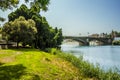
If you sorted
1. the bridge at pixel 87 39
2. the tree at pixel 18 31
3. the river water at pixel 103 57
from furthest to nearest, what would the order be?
1. the bridge at pixel 87 39
2. the tree at pixel 18 31
3. the river water at pixel 103 57

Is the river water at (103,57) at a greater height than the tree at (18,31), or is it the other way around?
the tree at (18,31)

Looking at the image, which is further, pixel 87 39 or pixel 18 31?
pixel 87 39

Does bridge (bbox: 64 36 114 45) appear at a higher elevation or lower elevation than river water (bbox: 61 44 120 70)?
higher

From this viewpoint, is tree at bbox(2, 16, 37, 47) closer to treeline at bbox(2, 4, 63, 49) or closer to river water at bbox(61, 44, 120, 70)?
treeline at bbox(2, 4, 63, 49)

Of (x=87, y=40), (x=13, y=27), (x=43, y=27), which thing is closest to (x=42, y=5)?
(x=13, y=27)

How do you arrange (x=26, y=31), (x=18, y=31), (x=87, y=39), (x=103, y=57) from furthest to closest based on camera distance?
1. (x=87, y=39)
2. (x=26, y=31)
3. (x=103, y=57)
4. (x=18, y=31)

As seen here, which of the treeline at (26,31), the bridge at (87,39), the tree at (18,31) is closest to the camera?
the tree at (18,31)

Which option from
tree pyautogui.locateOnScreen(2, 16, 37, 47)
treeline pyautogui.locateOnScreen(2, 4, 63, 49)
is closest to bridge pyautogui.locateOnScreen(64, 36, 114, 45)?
treeline pyautogui.locateOnScreen(2, 4, 63, 49)

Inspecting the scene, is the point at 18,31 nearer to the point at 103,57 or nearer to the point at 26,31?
the point at 26,31

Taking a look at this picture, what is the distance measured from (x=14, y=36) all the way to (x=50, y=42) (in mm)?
16607

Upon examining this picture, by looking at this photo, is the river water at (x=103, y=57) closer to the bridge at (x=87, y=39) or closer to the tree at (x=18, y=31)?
the tree at (x=18, y=31)

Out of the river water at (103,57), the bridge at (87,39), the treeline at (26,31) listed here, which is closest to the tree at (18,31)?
the treeline at (26,31)

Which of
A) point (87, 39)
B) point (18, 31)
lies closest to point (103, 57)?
point (18, 31)

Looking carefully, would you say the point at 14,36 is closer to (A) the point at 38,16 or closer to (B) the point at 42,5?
(A) the point at 38,16
